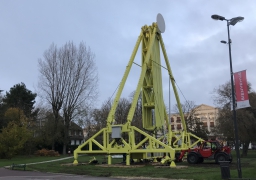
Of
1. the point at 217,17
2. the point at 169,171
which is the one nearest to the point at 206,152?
the point at 169,171

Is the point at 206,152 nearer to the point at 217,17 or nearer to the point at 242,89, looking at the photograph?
the point at 242,89

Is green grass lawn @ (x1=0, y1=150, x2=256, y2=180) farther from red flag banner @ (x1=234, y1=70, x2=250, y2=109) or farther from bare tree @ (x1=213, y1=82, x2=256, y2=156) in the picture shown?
bare tree @ (x1=213, y1=82, x2=256, y2=156)

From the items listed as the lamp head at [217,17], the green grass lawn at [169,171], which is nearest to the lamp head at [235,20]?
the lamp head at [217,17]

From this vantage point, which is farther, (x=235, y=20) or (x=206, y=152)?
(x=206, y=152)

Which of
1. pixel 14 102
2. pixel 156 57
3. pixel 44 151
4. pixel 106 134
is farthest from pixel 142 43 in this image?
pixel 14 102

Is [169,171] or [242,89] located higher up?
[242,89]

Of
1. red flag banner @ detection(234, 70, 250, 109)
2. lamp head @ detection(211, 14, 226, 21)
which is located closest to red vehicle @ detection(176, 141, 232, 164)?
red flag banner @ detection(234, 70, 250, 109)

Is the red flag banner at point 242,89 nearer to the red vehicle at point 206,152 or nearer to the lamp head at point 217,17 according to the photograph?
the lamp head at point 217,17

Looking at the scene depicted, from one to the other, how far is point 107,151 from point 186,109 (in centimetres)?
3991

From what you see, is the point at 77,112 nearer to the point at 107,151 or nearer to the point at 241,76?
the point at 107,151

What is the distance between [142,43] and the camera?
30859 millimetres

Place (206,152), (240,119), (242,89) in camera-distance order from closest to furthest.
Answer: (242,89)
(206,152)
(240,119)

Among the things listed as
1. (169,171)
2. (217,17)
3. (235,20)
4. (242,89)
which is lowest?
(169,171)

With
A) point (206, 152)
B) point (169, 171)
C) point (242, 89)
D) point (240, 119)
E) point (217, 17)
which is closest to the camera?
point (242, 89)
